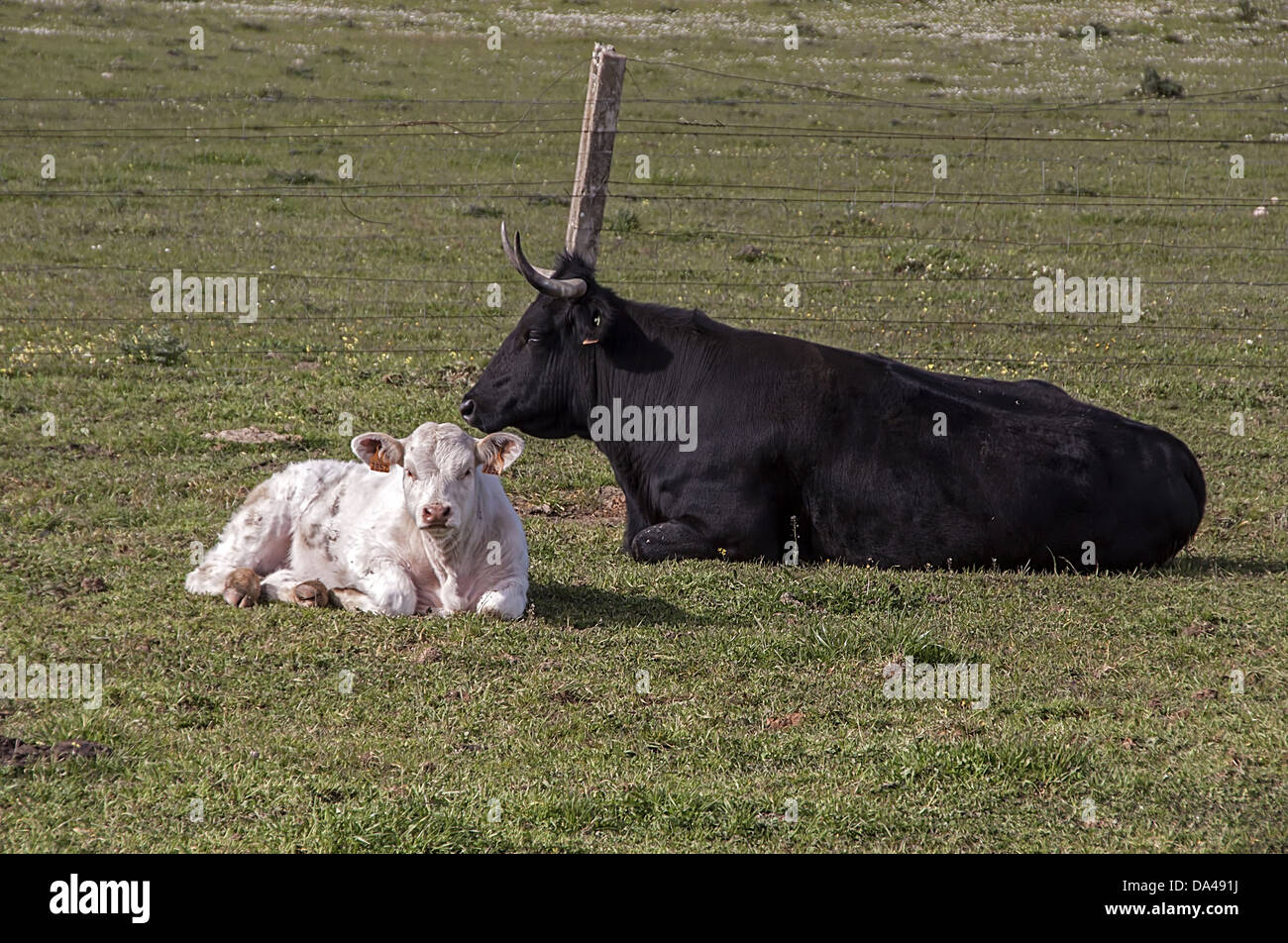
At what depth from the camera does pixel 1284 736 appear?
5863 mm

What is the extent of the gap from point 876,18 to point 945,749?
122ft

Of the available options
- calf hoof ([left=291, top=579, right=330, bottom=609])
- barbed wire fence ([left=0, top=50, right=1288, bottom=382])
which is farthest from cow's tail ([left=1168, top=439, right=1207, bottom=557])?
calf hoof ([left=291, top=579, right=330, bottom=609])

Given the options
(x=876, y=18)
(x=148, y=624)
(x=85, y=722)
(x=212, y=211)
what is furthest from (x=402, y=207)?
(x=876, y=18)

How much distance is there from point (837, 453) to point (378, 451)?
286cm

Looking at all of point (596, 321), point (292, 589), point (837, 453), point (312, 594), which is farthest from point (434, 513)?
point (837, 453)

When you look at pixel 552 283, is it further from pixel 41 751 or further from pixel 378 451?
pixel 41 751

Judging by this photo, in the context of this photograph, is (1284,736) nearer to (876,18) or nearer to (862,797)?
(862,797)

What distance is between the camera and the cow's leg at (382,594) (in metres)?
7.23

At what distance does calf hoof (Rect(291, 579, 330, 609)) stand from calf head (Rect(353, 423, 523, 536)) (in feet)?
1.93

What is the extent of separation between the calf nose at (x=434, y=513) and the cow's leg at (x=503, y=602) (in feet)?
1.58

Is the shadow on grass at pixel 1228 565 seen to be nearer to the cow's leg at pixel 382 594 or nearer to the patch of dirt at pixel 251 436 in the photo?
the cow's leg at pixel 382 594

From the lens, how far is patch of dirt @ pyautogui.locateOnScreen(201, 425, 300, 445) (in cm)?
1072

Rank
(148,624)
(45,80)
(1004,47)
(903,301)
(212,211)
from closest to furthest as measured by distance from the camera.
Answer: (148,624) < (903,301) < (212,211) < (45,80) < (1004,47)

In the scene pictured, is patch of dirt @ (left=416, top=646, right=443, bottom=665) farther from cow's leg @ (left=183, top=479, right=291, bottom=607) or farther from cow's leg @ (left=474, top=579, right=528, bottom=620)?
cow's leg @ (left=183, top=479, right=291, bottom=607)
